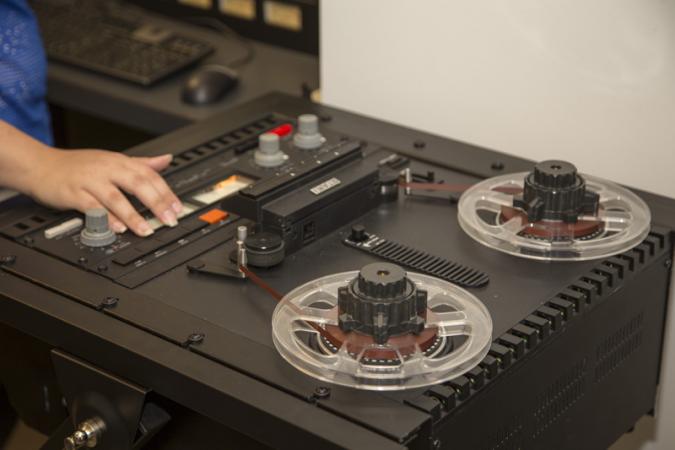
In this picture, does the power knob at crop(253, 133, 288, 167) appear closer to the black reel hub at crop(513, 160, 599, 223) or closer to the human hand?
the human hand

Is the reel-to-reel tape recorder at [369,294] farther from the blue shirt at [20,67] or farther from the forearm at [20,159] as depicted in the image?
the blue shirt at [20,67]

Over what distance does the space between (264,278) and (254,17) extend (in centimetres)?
91

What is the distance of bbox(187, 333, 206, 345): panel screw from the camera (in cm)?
97

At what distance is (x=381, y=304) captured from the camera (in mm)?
922

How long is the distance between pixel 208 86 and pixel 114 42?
271 millimetres

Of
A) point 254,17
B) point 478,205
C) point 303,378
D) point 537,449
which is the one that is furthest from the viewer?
point 254,17

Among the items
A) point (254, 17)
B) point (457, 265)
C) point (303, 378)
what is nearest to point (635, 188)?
point (457, 265)

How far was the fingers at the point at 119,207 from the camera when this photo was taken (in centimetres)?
115

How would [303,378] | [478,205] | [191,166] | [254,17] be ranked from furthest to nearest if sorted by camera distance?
[254,17]
[191,166]
[478,205]
[303,378]

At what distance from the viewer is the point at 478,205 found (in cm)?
119

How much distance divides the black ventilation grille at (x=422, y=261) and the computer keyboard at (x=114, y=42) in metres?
0.69

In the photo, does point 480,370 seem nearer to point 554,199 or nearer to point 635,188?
point 554,199

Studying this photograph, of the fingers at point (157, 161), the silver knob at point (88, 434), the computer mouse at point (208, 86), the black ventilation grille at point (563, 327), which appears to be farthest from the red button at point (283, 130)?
the silver knob at point (88, 434)

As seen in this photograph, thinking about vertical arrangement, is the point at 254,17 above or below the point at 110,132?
above
